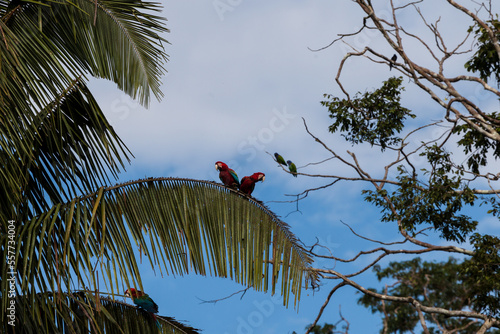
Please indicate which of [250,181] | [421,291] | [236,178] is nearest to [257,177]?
[250,181]

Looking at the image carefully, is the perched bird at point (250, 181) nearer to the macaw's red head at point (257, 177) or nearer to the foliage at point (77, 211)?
the macaw's red head at point (257, 177)

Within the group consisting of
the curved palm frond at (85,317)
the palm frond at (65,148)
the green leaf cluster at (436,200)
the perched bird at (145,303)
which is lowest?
the curved palm frond at (85,317)

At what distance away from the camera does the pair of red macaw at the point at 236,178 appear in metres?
5.35

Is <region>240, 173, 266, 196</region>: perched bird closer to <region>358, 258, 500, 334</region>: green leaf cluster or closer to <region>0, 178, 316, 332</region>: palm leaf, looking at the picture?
<region>0, 178, 316, 332</region>: palm leaf

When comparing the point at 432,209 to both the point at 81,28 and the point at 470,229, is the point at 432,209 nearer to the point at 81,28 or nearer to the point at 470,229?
the point at 470,229

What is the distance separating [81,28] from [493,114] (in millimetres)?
8730

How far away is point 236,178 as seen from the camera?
5.39 meters

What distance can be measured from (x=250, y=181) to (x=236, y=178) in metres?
0.17

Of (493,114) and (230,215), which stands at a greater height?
(493,114)

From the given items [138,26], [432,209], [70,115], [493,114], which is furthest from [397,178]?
[70,115]

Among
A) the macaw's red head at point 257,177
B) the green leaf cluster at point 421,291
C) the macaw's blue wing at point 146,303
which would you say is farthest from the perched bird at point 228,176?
the green leaf cluster at point 421,291

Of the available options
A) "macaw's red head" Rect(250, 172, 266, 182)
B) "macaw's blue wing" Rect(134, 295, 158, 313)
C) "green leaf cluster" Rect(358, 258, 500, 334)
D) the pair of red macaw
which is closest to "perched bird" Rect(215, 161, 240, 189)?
the pair of red macaw

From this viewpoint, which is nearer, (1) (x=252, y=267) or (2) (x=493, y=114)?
(1) (x=252, y=267)

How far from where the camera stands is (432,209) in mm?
11109
